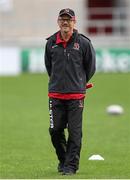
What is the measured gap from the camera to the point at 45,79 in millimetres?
35844

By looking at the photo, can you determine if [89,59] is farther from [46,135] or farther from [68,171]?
[46,135]

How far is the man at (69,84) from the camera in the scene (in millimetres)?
11172

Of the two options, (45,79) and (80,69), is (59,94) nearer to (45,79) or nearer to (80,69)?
(80,69)

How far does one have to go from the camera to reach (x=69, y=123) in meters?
11.2

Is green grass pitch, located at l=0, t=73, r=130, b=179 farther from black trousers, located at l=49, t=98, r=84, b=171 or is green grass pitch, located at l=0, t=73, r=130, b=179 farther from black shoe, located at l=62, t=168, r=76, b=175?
black trousers, located at l=49, t=98, r=84, b=171

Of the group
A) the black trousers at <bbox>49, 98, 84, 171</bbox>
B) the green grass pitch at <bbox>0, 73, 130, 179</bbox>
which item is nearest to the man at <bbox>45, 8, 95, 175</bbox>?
the black trousers at <bbox>49, 98, 84, 171</bbox>

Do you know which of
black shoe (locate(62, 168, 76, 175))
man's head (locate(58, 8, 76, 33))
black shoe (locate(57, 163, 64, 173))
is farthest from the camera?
black shoe (locate(57, 163, 64, 173))

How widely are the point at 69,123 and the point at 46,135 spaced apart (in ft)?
19.6

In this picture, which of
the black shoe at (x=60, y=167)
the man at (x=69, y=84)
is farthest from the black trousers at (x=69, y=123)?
the black shoe at (x=60, y=167)

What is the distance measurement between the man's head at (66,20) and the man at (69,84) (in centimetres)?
6

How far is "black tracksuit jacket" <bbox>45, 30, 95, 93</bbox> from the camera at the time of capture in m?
11.2

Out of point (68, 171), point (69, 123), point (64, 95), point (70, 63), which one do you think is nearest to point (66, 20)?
point (70, 63)

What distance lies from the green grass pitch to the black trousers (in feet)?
0.86

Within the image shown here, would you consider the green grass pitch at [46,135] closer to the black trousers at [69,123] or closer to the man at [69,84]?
the black trousers at [69,123]
